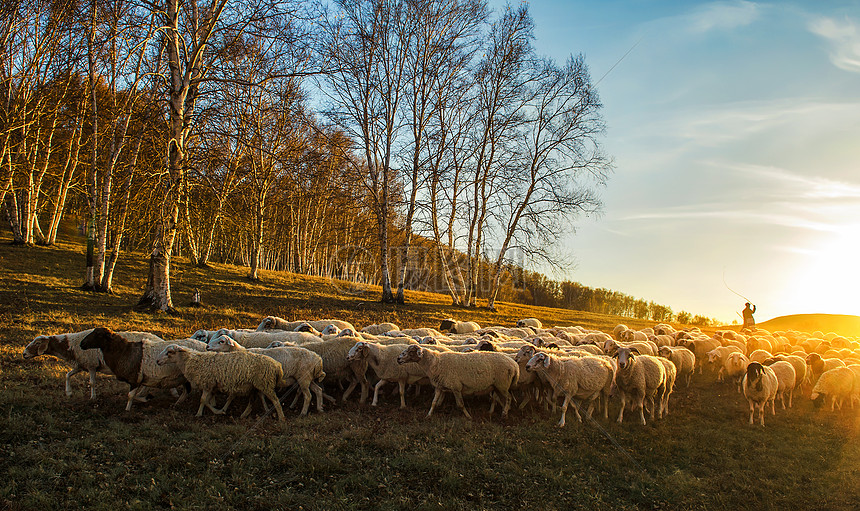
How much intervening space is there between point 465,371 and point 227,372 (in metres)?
4.58

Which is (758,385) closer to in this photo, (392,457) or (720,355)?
(720,355)

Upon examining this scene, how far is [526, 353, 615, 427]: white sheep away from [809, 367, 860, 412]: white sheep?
254 inches

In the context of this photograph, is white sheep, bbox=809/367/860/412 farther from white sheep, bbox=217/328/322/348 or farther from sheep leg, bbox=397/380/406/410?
white sheep, bbox=217/328/322/348

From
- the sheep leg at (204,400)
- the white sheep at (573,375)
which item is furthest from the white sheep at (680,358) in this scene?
the sheep leg at (204,400)

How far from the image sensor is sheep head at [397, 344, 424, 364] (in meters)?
9.63

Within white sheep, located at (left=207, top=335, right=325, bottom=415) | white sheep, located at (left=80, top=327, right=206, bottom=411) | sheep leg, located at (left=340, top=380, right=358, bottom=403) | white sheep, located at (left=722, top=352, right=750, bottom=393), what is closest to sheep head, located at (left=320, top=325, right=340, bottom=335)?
sheep leg, located at (left=340, top=380, right=358, bottom=403)

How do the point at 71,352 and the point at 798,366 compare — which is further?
the point at 798,366

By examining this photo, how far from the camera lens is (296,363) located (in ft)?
29.3

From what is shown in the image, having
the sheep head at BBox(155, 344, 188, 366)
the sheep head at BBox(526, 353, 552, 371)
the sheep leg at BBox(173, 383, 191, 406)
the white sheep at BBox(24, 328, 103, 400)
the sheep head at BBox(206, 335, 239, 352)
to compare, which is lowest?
the sheep leg at BBox(173, 383, 191, 406)

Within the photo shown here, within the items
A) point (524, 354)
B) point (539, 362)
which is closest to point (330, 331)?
point (524, 354)

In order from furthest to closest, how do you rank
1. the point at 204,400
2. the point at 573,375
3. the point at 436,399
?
the point at 573,375, the point at 436,399, the point at 204,400

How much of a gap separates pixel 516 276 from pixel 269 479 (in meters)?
26.1

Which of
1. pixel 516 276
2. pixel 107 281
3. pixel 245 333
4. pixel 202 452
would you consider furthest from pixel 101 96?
pixel 516 276

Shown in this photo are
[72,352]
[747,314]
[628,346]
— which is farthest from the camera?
[747,314]
